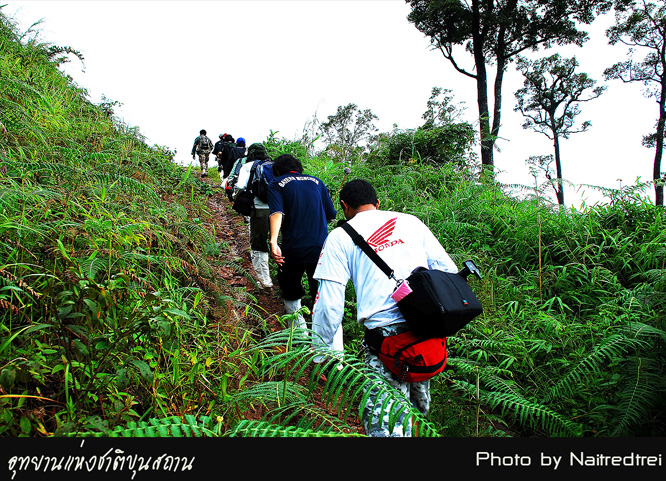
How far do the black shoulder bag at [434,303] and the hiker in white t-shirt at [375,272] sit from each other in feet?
0.39

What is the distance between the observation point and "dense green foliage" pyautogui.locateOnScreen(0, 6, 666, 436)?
2.09 m

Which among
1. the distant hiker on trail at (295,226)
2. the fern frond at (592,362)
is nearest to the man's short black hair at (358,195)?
the distant hiker on trail at (295,226)

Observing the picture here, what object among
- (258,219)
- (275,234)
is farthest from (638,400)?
(258,219)

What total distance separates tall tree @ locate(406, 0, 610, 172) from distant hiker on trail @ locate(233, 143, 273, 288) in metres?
12.7

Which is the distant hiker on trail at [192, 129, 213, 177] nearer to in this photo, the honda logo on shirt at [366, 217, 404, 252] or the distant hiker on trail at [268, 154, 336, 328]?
the distant hiker on trail at [268, 154, 336, 328]

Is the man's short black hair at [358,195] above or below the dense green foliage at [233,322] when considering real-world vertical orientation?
above

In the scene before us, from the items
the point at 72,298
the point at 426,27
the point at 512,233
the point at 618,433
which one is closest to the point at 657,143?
the point at 426,27

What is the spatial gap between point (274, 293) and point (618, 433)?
3.91 m

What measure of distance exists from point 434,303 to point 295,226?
206 cm

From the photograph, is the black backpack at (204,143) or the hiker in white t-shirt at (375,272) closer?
the hiker in white t-shirt at (375,272)

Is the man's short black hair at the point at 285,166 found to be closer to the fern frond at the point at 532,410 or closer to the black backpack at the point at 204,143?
the fern frond at the point at 532,410

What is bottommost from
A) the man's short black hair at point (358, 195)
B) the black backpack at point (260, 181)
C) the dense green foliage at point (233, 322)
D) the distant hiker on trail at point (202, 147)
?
the dense green foliage at point (233, 322)

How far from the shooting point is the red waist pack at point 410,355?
211cm

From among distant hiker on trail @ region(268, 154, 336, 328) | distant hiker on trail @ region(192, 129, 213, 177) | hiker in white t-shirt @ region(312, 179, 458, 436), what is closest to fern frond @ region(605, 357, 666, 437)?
hiker in white t-shirt @ region(312, 179, 458, 436)
